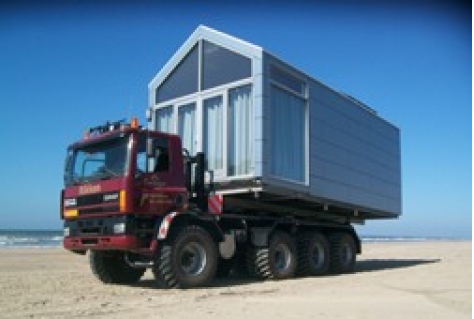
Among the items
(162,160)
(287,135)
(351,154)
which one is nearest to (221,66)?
(287,135)

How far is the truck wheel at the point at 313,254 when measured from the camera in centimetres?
1582

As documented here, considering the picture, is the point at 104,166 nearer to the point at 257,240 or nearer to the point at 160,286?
the point at 160,286

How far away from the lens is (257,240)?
569 inches

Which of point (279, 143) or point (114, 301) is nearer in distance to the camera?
point (114, 301)

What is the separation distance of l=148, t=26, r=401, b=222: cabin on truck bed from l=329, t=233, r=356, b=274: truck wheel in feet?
2.51

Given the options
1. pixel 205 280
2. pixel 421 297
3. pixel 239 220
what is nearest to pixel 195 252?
pixel 205 280

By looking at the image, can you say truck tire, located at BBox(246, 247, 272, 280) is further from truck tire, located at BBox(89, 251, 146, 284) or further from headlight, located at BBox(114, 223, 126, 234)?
headlight, located at BBox(114, 223, 126, 234)

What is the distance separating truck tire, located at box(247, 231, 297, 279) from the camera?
14289mm

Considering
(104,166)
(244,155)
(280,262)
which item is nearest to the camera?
(104,166)

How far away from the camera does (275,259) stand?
14.8 meters

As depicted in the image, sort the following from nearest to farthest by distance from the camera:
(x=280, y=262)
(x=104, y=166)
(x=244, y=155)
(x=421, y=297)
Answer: (x=421, y=297) → (x=104, y=166) → (x=244, y=155) → (x=280, y=262)

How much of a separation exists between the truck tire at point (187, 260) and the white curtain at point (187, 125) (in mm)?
2491

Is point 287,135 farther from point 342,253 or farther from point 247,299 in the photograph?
point 342,253

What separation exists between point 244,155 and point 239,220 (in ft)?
5.20
